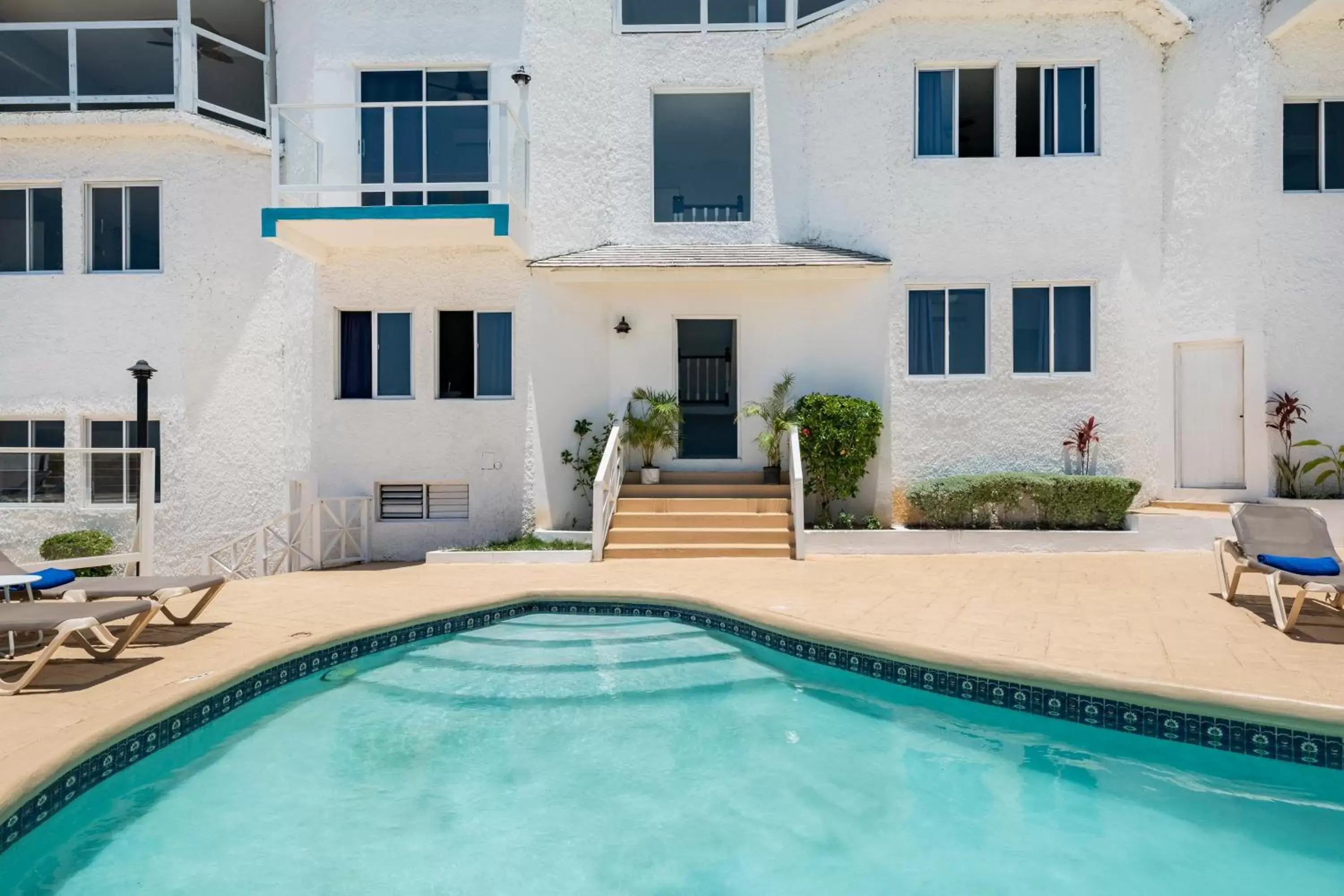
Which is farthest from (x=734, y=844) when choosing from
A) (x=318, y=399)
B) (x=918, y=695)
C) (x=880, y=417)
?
(x=318, y=399)

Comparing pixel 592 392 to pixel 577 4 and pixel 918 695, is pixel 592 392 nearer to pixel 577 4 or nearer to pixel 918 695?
pixel 577 4

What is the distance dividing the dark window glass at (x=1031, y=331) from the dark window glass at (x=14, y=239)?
1698 cm

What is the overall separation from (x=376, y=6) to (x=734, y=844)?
46.2 ft

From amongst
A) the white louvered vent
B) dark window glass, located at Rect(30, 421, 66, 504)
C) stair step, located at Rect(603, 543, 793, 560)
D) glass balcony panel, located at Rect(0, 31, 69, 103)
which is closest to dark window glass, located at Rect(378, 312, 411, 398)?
the white louvered vent

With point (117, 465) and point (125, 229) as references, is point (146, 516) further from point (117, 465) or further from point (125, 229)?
point (125, 229)

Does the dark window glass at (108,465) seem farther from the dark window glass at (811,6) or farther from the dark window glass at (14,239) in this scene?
the dark window glass at (811,6)

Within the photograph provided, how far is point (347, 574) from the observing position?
10.9 metres

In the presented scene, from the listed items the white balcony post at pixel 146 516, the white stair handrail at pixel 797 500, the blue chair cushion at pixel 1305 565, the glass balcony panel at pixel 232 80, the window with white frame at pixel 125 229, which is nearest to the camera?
the blue chair cushion at pixel 1305 565

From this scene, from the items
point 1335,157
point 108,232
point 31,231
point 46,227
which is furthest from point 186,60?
point 1335,157

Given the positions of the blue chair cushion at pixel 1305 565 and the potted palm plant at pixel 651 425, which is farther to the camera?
the potted palm plant at pixel 651 425

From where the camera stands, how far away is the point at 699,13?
1391cm

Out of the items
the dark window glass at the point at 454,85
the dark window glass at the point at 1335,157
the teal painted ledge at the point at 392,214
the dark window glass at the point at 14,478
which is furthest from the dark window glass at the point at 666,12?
the dark window glass at the point at 14,478

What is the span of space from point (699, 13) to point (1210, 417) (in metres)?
11.1

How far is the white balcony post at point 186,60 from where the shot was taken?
1291 centimetres
